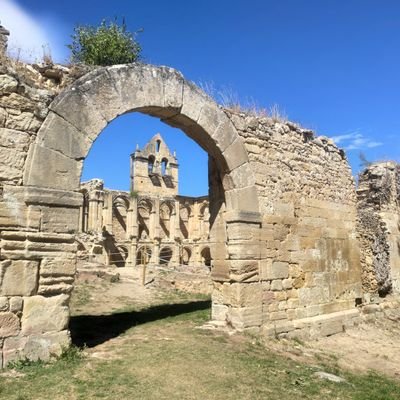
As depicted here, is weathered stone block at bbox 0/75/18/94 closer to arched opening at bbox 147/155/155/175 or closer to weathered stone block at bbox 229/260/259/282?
weathered stone block at bbox 229/260/259/282

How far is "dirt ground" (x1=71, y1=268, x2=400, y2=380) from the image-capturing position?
594cm

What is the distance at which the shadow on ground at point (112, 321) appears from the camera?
223 inches

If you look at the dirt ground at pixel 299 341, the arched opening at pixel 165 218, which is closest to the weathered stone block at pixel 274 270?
the dirt ground at pixel 299 341

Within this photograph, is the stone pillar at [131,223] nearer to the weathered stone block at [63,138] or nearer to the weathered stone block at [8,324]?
the weathered stone block at [63,138]

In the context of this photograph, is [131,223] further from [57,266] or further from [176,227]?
[57,266]

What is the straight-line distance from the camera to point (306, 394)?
4.16 m

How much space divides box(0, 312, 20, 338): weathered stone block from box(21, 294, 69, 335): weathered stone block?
0.24ft

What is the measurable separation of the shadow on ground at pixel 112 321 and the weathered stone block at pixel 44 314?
64 cm

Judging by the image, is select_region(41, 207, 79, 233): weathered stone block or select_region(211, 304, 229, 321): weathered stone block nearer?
select_region(41, 207, 79, 233): weathered stone block

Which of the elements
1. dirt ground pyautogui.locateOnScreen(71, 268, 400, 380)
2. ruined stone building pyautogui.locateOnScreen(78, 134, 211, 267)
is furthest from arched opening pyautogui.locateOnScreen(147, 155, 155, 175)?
dirt ground pyautogui.locateOnScreen(71, 268, 400, 380)

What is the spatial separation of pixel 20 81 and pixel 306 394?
4696 millimetres

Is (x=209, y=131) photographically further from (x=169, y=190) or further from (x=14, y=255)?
(x=169, y=190)

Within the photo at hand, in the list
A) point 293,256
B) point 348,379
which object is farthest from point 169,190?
point 348,379

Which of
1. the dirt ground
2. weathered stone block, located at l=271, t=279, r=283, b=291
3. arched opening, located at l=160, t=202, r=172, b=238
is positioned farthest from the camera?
arched opening, located at l=160, t=202, r=172, b=238
